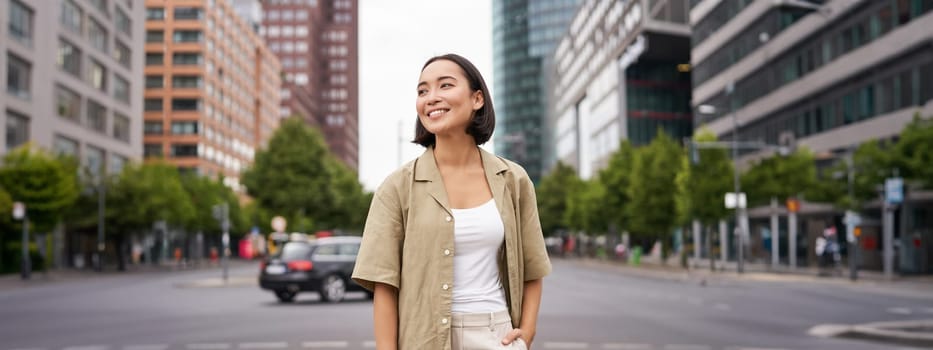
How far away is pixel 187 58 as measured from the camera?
94625 millimetres

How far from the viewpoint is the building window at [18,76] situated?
46.4 metres

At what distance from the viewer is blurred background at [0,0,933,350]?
17.6 m

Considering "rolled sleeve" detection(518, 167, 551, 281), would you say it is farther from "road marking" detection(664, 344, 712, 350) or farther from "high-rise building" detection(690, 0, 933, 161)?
"high-rise building" detection(690, 0, 933, 161)

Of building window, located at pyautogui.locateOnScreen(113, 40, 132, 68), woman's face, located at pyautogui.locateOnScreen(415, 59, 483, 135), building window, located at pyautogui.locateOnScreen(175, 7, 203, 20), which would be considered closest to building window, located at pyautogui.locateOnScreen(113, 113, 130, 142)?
building window, located at pyautogui.locateOnScreen(113, 40, 132, 68)

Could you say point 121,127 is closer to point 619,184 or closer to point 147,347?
point 619,184

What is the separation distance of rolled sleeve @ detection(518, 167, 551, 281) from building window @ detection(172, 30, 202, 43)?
314 feet

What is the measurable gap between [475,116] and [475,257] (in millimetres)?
506

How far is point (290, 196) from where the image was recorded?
54.2 metres

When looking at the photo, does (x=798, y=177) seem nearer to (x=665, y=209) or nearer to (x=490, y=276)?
(x=665, y=209)

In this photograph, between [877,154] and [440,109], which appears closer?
[440,109]

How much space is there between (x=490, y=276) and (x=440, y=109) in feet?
1.93

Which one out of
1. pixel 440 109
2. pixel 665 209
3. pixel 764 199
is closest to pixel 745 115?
pixel 665 209

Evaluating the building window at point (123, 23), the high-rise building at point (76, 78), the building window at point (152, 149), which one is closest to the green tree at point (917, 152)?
the high-rise building at point (76, 78)

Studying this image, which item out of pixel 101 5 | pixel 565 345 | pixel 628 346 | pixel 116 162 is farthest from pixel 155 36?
pixel 628 346
